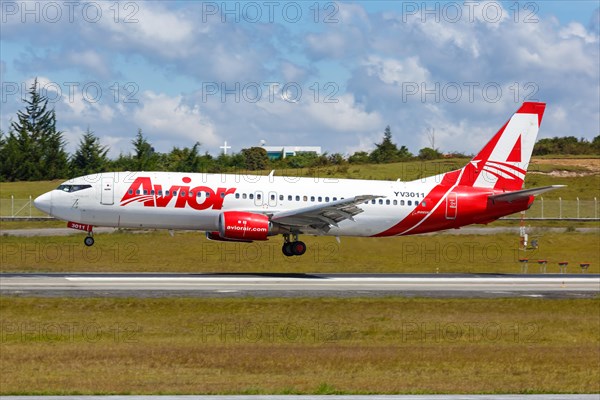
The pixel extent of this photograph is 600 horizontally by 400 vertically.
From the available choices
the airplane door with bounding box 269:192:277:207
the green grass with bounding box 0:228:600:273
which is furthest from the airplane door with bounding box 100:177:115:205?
the green grass with bounding box 0:228:600:273

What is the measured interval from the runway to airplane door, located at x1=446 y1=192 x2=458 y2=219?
3770mm

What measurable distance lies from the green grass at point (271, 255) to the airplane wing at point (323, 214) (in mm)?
6998

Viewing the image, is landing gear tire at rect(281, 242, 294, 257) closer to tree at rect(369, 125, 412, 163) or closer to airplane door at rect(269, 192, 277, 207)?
airplane door at rect(269, 192, 277, 207)

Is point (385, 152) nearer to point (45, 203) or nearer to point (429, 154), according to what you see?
point (429, 154)

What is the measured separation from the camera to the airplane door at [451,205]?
55969mm

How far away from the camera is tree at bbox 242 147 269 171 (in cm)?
12644

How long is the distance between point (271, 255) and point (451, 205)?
14051 mm

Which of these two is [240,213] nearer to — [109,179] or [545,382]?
[109,179]

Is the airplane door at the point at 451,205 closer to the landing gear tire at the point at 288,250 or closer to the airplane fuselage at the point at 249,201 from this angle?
the airplane fuselage at the point at 249,201

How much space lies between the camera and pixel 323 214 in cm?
5225

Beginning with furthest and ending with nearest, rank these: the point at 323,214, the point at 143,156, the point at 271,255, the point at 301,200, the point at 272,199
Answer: the point at 143,156, the point at 271,255, the point at 301,200, the point at 272,199, the point at 323,214

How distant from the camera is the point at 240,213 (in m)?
51.2

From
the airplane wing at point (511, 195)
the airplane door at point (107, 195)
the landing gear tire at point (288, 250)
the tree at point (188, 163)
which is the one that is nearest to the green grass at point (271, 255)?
the landing gear tire at point (288, 250)

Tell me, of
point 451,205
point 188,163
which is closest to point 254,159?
point 188,163
